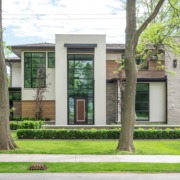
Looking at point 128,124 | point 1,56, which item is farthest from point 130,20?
point 1,56

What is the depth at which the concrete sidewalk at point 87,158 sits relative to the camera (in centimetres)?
1123

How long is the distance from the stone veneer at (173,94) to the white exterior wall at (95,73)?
18.6ft

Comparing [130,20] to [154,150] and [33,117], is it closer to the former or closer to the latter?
[154,150]

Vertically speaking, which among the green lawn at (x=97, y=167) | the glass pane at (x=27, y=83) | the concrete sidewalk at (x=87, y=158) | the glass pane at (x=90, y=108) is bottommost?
the concrete sidewalk at (x=87, y=158)

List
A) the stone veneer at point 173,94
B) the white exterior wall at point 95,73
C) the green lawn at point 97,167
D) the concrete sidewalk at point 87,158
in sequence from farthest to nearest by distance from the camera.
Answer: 1. the white exterior wall at point 95,73
2. the stone veneer at point 173,94
3. the concrete sidewalk at point 87,158
4. the green lawn at point 97,167

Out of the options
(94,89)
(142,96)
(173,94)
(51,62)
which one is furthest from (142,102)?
(51,62)

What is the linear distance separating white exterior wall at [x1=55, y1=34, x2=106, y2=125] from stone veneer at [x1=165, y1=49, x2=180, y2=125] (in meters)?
5.66

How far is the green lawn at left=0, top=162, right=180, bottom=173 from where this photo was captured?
930 centimetres

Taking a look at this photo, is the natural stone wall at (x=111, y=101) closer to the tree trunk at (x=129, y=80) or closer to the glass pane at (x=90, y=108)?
the glass pane at (x=90, y=108)

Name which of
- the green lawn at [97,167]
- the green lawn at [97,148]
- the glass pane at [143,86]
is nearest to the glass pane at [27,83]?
the glass pane at [143,86]

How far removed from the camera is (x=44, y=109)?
30.0m

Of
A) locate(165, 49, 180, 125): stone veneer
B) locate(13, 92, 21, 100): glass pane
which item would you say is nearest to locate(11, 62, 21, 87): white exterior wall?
locate(13, 92, 21, 100): glass pane

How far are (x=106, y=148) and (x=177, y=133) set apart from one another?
226 inches

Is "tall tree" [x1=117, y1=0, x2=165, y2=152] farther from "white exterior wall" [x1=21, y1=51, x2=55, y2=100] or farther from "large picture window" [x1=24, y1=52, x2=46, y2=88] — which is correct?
"large picture window" [x1=24, y1=52, x2=46, y2=88]
